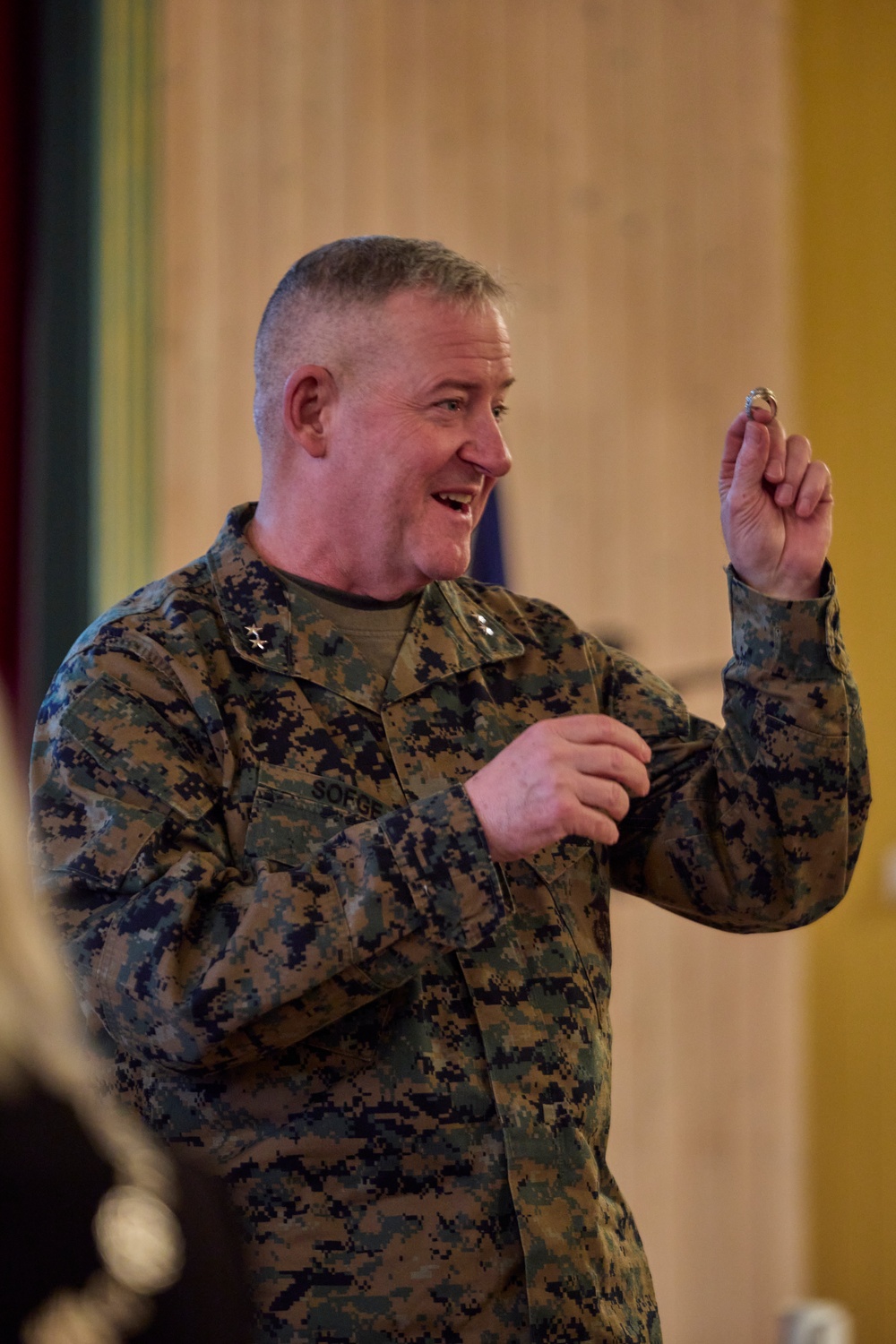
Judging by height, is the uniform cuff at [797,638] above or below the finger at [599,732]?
above

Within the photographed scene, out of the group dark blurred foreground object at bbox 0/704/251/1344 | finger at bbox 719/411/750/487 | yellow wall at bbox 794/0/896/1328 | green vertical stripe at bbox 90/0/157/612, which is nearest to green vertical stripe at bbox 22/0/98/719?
green vertical stripe at bbox 90/0/157/612

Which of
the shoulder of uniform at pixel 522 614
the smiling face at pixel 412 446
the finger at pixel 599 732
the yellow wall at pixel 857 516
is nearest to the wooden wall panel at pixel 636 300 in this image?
the yellow wall at pixel 857 516

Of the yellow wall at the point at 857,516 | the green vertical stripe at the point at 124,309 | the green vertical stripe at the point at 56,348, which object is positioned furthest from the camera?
the yellow wall at the point at 857,516

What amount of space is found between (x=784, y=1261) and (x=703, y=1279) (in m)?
0.24

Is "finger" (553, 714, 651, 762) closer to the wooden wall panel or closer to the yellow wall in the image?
the wooden wall panel

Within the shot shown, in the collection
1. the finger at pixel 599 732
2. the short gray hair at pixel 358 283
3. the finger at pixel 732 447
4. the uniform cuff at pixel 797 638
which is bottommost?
the finger at pixel 599 732

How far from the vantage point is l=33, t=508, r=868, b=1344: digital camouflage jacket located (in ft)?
5.06

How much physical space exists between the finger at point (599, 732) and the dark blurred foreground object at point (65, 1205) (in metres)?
0.87

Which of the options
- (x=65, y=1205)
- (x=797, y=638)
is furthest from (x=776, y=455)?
(x=65, y=1205)

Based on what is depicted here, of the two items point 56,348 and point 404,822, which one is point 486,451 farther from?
point 56,348

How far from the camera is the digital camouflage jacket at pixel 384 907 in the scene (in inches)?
60.7

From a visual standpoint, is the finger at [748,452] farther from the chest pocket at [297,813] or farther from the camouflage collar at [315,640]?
the chest pocket at [297,813]

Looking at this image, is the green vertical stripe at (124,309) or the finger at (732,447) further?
the green vertical stripe at (124,309)

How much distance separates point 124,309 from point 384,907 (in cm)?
213
